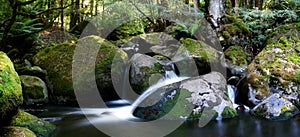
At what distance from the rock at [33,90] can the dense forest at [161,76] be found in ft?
0.07

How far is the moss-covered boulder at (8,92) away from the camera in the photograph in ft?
10.6

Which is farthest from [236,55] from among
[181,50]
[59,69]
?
[59,69]

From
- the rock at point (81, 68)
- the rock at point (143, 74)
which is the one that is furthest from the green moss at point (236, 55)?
the rock at point (81, 68)

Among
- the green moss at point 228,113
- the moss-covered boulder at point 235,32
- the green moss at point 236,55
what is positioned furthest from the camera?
the moss-covered boulder at point 235,32

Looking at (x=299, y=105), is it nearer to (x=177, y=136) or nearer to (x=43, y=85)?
(x=177, y=136)

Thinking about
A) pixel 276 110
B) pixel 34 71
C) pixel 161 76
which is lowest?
pixel 276 110

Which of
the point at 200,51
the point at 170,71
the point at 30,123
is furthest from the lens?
the point at 200,51

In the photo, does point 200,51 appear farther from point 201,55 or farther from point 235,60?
point 235,60

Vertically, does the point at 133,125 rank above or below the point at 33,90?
below

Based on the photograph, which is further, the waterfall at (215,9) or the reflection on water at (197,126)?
the waterfall at (215,9)

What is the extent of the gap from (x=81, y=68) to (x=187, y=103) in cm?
292

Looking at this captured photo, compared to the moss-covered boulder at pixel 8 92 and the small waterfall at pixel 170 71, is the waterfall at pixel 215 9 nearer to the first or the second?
the small waterfall at pixel 170 71

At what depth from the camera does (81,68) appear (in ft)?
22.6

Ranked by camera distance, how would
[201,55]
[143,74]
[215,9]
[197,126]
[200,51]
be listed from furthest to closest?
[215,9] < [200,51] < [201,55] < [143,74] < [197,126]
